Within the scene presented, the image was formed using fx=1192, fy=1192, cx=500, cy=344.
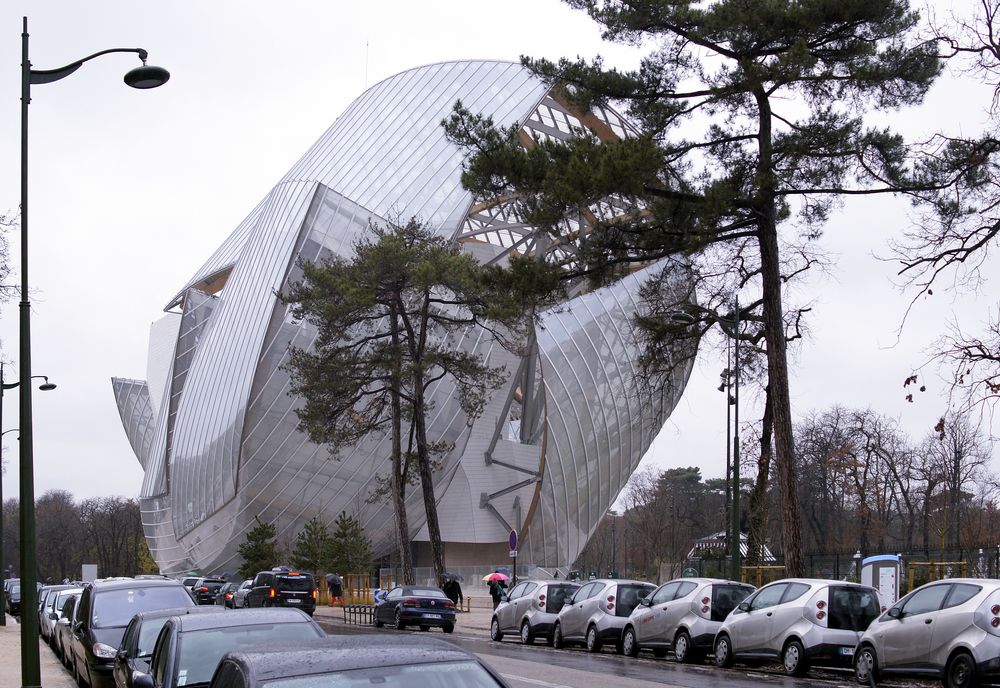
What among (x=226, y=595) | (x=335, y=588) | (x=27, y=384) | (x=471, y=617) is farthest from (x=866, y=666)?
(x=335, y=588)

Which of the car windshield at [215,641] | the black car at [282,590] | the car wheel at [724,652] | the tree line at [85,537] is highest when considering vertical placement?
the car windshield at [215,641]

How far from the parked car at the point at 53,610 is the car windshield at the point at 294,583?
7.07m

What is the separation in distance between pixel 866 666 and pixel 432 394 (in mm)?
45443

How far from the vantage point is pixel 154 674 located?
9.67 meters

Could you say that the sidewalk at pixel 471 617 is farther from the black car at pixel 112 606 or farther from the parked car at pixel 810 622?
the black car at pixel 112 606

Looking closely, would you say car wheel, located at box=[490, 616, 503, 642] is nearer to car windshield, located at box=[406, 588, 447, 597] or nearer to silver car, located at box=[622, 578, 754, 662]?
car windshield, located at box=[406, 588, 447, 597]

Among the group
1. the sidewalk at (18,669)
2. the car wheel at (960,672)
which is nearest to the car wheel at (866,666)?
the car wheel at (960,672)

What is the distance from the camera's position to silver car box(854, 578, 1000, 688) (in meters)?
14.9

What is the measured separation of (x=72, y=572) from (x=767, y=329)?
444 feet

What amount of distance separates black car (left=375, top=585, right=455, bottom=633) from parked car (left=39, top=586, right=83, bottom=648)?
358 inches

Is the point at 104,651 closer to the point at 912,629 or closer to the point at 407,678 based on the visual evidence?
the point at 912,629

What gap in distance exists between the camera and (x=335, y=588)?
177 feet

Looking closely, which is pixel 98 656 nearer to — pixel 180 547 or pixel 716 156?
pixel 716 156

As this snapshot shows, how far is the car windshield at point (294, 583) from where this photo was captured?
4019cm
